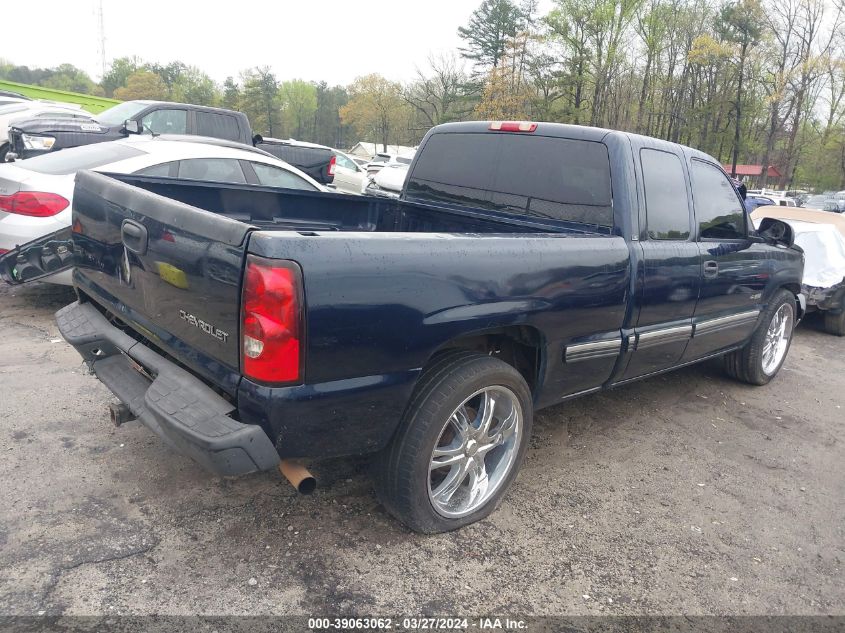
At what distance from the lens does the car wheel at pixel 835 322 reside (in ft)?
25.2

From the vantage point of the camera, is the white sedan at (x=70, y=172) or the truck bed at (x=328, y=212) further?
the white sedan at (x=70, y=172)

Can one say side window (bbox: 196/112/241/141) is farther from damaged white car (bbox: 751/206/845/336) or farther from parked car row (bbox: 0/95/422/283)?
damaged white car (bbox: 751/206/845/336)

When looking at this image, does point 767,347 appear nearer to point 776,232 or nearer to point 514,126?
point 776,232

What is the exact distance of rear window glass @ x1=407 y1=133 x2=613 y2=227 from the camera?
139 inches

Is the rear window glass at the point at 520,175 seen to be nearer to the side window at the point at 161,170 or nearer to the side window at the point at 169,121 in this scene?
the side window at the point at 161,170

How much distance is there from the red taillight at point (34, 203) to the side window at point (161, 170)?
713 millimetres

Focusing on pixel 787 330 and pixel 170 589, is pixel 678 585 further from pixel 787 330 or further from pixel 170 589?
pixel 787 330

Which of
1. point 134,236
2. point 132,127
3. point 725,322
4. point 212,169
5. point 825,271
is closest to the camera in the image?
point 134,236

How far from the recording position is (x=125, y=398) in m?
2.70

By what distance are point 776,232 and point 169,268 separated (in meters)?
4.52

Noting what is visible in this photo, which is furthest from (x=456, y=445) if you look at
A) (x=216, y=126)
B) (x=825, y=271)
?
(x=216, y=126)

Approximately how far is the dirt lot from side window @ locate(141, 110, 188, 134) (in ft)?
24.7

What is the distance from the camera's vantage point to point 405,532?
112 inches

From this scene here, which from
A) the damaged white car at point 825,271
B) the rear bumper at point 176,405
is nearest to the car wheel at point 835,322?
the damaged white car at point 825,271
